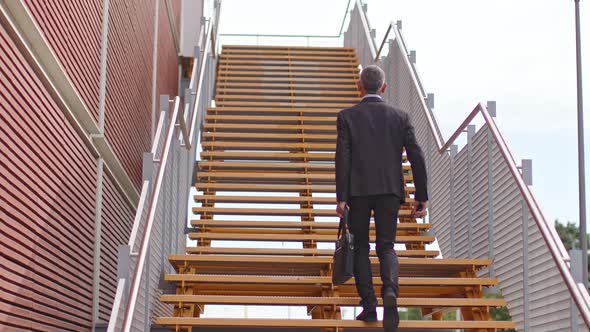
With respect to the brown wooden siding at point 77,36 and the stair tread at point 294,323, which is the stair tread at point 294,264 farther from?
the brown wooden siding at point 77,36

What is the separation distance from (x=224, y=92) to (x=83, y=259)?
261 inches

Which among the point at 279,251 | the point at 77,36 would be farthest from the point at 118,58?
the point at 279,251

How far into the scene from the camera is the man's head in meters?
6.09

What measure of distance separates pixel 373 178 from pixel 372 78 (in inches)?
27.3

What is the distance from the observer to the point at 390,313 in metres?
5.46

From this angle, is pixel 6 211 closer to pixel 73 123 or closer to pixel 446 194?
pixel 73 123

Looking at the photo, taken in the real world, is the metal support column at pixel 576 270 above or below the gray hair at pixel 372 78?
below

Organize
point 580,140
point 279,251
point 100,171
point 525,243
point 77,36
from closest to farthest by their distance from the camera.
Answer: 1. point 525,243
2. point 77,36
3. point 100,171
4. point 279,251
5. point 580,140

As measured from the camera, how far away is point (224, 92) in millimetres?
13289

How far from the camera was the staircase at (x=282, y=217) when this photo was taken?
623cm

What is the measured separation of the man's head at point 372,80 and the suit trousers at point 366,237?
2.43 feet

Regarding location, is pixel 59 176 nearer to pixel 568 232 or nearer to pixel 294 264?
pixel 294 264

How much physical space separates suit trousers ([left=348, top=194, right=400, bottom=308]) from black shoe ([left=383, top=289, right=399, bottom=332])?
25cm

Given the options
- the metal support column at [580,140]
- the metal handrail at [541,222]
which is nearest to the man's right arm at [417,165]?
the metal handrail at [541,222]
